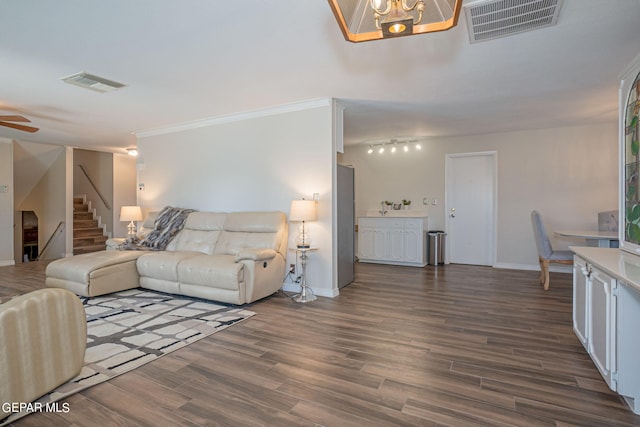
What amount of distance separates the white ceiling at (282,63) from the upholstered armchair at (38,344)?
1835mm

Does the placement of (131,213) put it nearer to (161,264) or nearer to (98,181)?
(161,264)

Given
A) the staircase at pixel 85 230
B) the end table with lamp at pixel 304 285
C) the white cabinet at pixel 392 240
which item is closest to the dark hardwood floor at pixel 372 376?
the end table with lamp at pixel 304 285

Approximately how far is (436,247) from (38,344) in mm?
5617

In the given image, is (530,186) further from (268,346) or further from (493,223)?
(268,346)

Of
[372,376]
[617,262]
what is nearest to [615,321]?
[617,262]

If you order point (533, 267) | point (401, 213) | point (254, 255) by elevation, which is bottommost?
point (533, 267)

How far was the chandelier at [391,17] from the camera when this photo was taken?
1.53 metres

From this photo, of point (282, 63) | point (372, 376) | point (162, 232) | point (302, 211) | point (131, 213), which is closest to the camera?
point (372, 376)

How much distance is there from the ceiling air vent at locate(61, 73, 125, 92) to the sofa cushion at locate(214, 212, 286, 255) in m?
1.98

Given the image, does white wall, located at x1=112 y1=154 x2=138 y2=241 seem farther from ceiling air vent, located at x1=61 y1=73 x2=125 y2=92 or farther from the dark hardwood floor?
the dark hardwood floor

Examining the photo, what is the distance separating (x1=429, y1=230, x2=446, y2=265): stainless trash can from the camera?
19.6 feet

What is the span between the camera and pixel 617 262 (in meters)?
2.05

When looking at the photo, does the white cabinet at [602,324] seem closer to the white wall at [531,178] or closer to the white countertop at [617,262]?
the white countertop at [617,262]

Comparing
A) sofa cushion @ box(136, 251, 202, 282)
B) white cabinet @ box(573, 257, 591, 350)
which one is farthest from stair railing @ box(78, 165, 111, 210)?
white cabinet @ box(573, 257, 591, 350)
